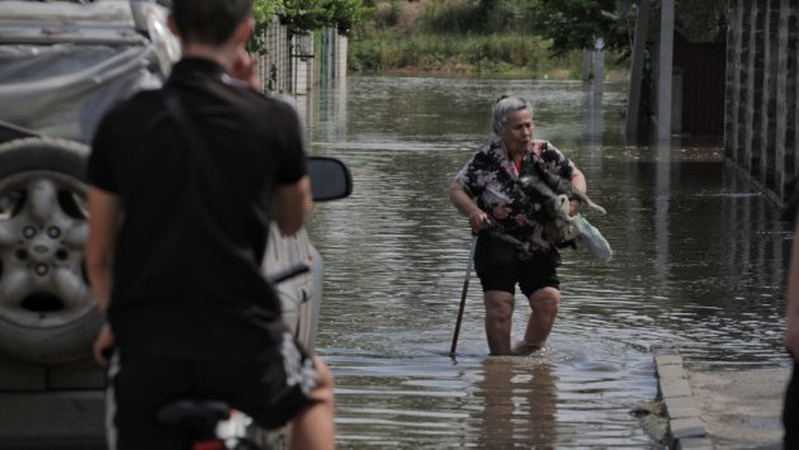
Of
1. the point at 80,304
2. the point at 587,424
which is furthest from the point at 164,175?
the point at 587,424

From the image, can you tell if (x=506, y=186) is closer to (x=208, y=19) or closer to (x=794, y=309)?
(x=794, y=309)

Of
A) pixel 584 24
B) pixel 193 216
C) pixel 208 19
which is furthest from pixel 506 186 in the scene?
pixel 584 24

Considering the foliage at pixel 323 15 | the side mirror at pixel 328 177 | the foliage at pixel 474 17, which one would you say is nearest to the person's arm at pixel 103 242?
the side mirror at pixel 328 177

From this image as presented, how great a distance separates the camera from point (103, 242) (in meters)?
4.81

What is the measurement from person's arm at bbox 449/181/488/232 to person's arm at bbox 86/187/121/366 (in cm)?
603

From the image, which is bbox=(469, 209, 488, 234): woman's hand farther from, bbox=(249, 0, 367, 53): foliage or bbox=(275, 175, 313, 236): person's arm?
bbox=(249, 0, 367, 53): foliage

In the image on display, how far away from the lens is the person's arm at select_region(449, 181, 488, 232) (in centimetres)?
1081

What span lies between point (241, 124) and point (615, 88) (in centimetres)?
6399

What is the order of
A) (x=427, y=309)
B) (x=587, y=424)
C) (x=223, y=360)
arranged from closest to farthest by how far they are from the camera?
(x=223, y=360), (x=587, y=424), (x=427, y=309)

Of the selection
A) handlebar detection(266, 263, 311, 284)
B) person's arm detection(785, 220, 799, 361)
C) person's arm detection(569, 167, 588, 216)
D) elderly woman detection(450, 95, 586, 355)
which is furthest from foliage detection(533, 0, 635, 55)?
handlebar detection(266, 263, 311, 284)

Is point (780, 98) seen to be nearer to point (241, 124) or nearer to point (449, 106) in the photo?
point (241, 124)

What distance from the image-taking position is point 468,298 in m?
14.1

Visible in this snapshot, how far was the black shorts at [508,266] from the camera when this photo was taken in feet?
36.2

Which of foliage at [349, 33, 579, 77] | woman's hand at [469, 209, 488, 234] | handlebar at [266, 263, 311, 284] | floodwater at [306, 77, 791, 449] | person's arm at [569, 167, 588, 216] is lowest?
foliage at [349, 33, 579, 77]
